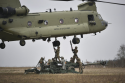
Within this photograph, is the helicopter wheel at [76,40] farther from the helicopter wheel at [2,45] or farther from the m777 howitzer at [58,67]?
the helicopter wheel at [2,45]

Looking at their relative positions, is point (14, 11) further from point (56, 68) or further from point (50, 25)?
point (56, 68)

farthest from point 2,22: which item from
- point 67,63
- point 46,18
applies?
point 67,63

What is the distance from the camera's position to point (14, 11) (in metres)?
22.4

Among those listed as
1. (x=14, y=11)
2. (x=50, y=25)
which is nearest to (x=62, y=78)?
(x=50, y=25)

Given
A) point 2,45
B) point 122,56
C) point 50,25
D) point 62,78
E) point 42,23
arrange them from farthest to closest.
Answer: point 122,56 < point 2,45 < point 50,25 < point 42,23 < point 62,78

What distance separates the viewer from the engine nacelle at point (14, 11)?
21656 millimetres

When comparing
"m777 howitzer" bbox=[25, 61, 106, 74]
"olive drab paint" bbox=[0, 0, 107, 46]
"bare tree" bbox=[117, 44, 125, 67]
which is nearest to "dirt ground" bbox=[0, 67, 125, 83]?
"m777 howitzer" bbox=[25, 61, 106, 74]

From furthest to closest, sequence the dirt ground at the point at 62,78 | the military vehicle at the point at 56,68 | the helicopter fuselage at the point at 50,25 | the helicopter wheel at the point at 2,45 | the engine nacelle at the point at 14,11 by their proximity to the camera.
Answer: the helicopter wheel at the point at 2,45, the military vehicle at the point at 56,68, the helicopter fuselage at the point at 50,25, the engine nacelle at the point at 14,11, the dirt ground at the point at 62,78

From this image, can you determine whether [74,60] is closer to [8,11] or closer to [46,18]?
[46,18]

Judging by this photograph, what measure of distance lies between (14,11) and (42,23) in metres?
3.23

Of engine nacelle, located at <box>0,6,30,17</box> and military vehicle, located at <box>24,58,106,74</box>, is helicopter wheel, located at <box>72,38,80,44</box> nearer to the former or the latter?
military vehicle, located at <box>24,58,106,74</box>

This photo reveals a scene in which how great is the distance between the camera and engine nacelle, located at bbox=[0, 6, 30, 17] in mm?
21656

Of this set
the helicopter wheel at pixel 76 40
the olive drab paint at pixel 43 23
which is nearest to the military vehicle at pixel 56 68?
the helicopter wheel at pixel 76 40

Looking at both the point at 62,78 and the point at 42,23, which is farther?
the point at 42,23
